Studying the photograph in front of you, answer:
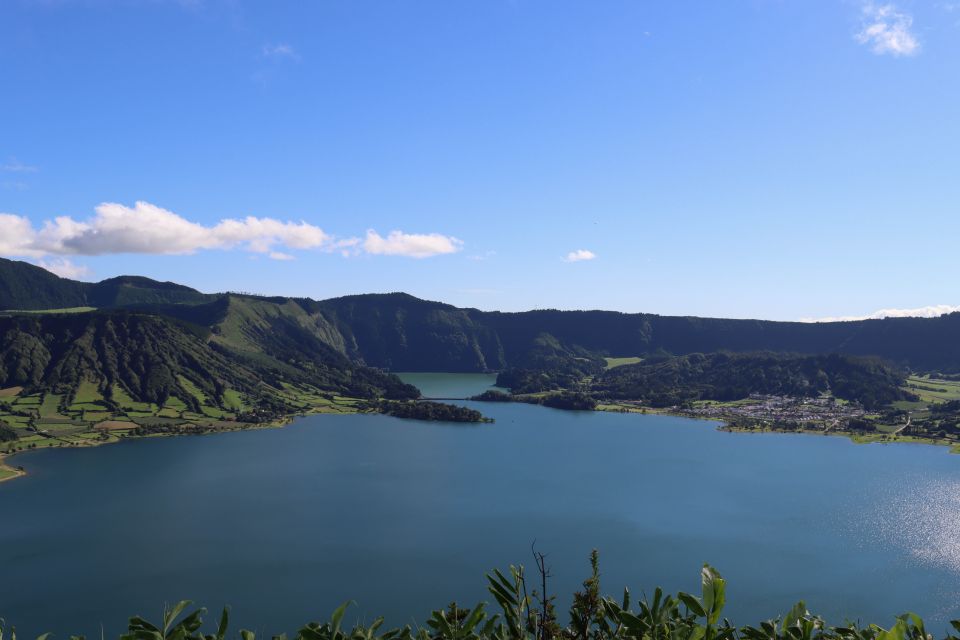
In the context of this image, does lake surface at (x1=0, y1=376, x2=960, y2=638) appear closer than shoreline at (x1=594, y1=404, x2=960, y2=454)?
Yes

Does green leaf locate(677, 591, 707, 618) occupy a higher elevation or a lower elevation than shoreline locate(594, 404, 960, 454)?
higher

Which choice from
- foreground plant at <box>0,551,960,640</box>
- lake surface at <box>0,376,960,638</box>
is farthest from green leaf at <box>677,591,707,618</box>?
lake surface at <box>0,376,960,638</box>

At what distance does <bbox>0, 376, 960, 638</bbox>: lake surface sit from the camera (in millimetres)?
70062

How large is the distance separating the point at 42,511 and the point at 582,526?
290 feet

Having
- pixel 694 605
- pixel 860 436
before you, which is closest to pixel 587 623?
pixel 694 605

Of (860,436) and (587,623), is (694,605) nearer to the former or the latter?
(587,623)

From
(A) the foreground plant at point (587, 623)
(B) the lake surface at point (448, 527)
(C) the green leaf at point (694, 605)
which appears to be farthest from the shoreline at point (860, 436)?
(C) the green leaf at point (694, 605)

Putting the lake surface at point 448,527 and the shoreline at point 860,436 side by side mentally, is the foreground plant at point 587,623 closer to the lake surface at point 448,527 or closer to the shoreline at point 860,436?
the lake surface at point 448,527

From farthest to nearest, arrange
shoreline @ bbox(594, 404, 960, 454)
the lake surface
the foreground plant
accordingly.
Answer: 1. shoreline @ bbox(594, 404, 960, 454)
2. the lake surface
3. the foreground plant

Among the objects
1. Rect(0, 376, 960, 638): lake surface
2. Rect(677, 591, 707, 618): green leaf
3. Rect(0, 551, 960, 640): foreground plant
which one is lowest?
Rect(0, 376, 960, 638): lake surface

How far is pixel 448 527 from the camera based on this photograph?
313 feet

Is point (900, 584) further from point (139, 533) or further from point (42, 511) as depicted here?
point (42, 511)

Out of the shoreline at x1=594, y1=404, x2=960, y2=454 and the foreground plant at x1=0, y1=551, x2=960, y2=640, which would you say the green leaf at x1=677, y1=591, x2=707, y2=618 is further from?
the shoreline at x1=594, y1=404, x2=960, y2=454

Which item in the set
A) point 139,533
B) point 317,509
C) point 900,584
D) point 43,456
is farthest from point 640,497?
point 43,456
